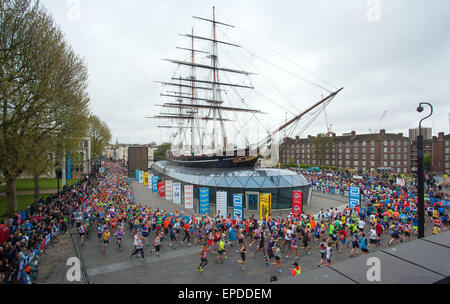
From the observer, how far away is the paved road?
1002 cm

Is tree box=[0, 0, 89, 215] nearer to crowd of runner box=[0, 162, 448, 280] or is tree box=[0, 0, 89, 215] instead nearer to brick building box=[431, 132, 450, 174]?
crowd of runner box=[0, 162, 448, 280]

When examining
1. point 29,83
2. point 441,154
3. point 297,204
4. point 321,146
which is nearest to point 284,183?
point 297,204

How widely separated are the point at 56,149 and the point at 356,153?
80.1 meters

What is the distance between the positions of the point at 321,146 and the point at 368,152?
1459 cm

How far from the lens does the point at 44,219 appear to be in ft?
51.4

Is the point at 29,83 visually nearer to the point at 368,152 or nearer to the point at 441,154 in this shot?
the point at 368,152

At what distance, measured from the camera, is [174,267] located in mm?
11242

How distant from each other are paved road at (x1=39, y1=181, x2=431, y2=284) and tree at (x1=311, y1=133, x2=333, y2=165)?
2786 inches

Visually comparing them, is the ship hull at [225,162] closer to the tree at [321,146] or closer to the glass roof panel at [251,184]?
the glass roof panel at [251,184]

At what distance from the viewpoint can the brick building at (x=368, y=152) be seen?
6819cm

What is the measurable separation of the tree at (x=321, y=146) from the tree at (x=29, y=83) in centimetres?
7716

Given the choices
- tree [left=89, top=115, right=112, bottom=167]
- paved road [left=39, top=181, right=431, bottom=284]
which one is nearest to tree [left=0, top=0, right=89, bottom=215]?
paved road [left=39, top=181, right=431, bottom=284]

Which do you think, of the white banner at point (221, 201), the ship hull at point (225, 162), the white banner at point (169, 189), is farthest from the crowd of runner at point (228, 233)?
the ship hull at point (225, 162)
